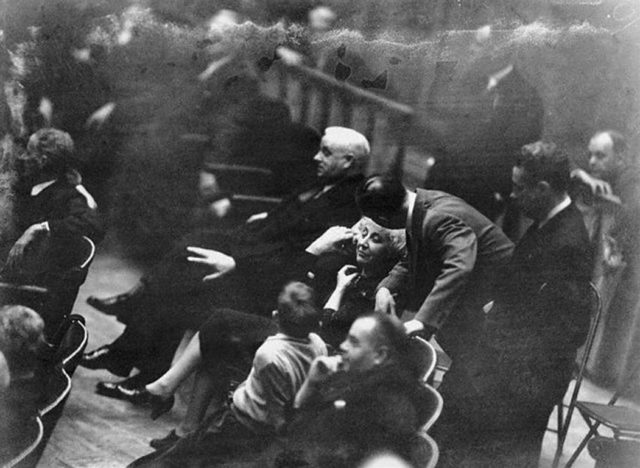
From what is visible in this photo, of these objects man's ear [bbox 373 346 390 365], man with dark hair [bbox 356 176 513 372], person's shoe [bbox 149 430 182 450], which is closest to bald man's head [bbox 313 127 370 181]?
man with dark hair [bbox 356 176 513 372]

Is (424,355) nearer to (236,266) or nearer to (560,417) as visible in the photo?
(560,417)

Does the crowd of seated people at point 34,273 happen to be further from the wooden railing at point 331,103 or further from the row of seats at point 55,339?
the wooden railing at point 331,103

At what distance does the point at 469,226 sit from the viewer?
160 inches

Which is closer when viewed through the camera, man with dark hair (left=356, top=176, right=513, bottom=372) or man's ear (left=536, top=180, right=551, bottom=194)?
man with dark hair (left=356, top=176, right=513, bottom=372)

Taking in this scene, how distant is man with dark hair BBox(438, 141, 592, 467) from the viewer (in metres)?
4.14

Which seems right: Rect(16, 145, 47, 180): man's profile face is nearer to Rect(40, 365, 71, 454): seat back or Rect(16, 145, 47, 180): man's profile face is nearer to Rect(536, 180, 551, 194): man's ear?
Rect(40, 365, 71, 454): seat back

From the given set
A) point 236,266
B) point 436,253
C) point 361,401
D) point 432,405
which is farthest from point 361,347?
point 236,266

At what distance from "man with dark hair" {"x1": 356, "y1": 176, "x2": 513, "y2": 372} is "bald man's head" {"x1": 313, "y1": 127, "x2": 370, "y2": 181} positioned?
102 mm

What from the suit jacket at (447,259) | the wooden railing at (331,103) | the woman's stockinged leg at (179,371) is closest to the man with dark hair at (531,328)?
the suit jacket at (447,259)

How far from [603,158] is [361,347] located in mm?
1474

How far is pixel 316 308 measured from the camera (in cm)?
404

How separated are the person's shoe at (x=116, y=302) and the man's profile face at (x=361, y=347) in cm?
98

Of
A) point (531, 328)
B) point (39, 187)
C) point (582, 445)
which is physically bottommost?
point (582, 445)

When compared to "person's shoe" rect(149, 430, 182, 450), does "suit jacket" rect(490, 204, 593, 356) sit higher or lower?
higher
